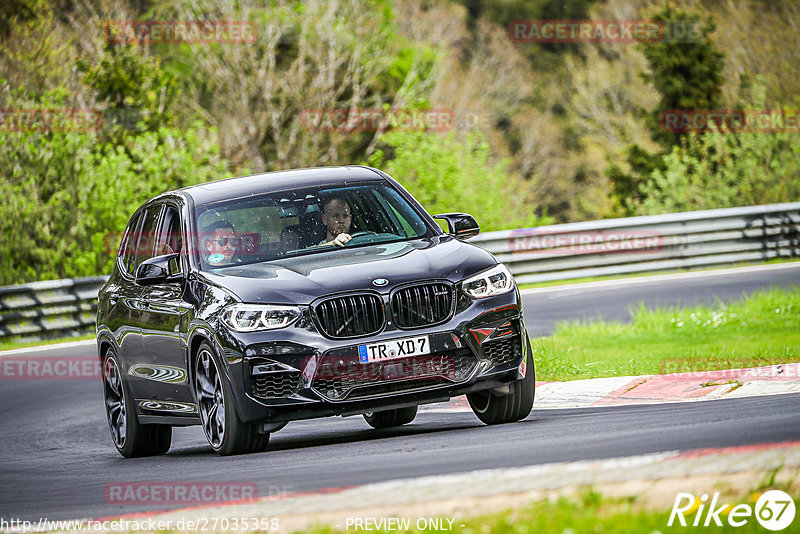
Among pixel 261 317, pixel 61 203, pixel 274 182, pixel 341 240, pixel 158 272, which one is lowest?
pixel 61 203

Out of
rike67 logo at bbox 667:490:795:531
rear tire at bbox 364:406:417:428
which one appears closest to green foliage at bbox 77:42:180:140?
rear tire at bbox 364:406:417:428

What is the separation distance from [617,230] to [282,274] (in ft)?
48.1

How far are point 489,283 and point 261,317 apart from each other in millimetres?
1466

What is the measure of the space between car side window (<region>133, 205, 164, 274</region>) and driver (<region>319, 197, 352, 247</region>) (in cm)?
145

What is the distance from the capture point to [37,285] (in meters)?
21.4

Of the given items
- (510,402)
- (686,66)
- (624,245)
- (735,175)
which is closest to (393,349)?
(510,402)

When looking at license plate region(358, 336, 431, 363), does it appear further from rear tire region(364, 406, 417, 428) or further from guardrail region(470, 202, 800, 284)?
guardrail region(470, 202, 800, 284)

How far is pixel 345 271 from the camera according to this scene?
870 cm

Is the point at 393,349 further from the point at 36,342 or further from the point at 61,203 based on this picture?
the point at 61,203

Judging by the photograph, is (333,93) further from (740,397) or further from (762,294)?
(740,397)

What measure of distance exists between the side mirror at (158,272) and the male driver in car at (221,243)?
257 millimetres

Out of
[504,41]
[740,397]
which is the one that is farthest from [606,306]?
[504,41]

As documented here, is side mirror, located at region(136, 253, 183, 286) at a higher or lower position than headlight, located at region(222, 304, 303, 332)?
higher

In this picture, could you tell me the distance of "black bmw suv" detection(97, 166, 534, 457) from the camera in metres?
8.45
